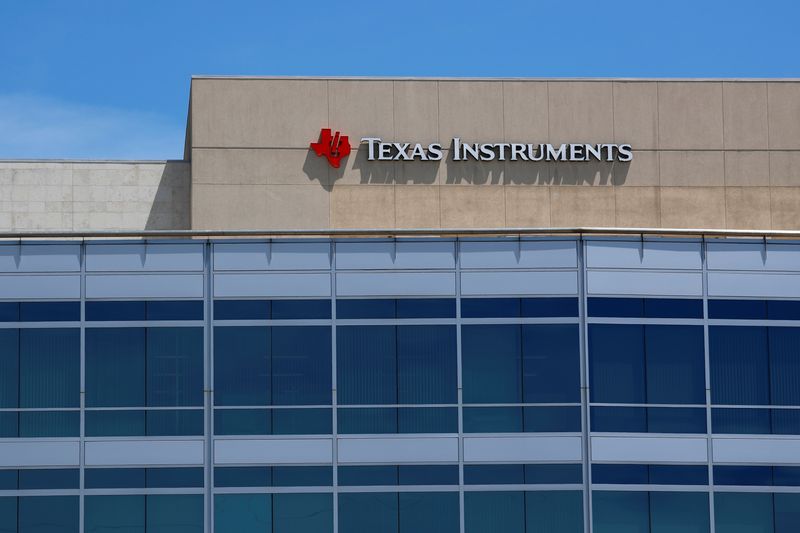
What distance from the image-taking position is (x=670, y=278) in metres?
29.8

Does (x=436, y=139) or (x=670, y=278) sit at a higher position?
(x=436, y=139)

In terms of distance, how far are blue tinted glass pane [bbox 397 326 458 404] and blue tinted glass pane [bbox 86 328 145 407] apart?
6380 millimetres

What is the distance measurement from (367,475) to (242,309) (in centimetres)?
509

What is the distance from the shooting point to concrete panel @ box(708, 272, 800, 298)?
2995 centimetres

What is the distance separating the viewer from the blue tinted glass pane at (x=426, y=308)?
29734 mm

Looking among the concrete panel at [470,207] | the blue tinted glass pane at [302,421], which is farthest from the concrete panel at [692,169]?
the blue tinted glass pane at [302,421]

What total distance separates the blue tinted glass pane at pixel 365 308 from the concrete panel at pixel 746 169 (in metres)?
12.5

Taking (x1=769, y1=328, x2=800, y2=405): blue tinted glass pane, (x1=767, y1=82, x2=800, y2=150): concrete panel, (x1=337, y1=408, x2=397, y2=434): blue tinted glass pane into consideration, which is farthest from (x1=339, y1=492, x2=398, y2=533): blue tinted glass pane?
(x1=767, y1=82, x2=800, y2=150): concrete panel

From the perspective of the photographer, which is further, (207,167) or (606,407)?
(207,167)

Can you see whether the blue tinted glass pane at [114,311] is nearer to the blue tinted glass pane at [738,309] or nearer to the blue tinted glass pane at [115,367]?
the blue tinted glass pane at [115,367]

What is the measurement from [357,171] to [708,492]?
1355cm

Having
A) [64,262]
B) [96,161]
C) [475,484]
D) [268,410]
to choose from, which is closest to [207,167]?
[96,161]

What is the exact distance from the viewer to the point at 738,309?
30000mm

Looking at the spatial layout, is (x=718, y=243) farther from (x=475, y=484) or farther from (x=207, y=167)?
(x=207, y=167)
